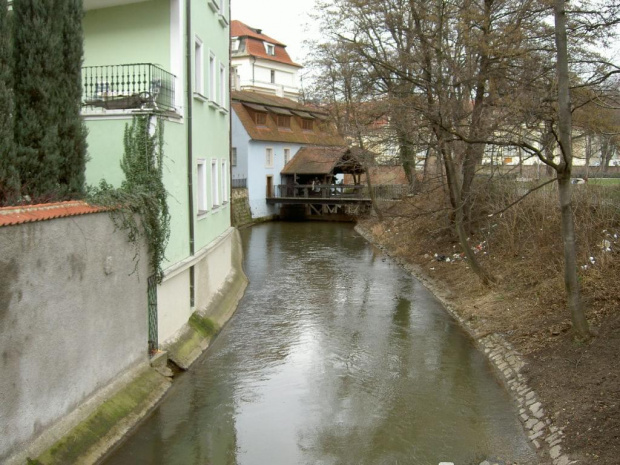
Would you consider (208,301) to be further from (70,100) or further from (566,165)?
(566,165)

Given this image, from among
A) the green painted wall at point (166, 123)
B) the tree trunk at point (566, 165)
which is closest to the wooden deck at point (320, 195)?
the green painted wall at point (166, 123)

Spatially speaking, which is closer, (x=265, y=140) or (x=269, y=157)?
(x=265, y=140)

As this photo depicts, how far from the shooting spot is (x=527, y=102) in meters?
12.4

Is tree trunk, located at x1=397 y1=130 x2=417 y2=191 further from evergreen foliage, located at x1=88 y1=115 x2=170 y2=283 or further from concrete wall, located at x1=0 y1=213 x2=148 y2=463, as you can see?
concrete wall, located at x1=0 y1=213 x2=148 y2=463

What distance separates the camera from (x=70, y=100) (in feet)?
28.5

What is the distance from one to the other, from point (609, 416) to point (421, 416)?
258 centimetres

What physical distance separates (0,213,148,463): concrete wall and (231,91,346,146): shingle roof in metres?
26.8

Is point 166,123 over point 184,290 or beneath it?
over

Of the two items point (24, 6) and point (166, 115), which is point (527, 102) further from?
point (24, 6)

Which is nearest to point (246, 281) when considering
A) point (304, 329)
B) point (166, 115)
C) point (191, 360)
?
A: point (304, 329)

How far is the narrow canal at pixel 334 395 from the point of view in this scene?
7.64 m

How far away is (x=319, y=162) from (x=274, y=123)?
473 cm

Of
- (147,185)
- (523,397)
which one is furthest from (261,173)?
(523,397)

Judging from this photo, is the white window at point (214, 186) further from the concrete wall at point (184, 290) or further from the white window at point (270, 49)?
the white window at point (270, 49)
